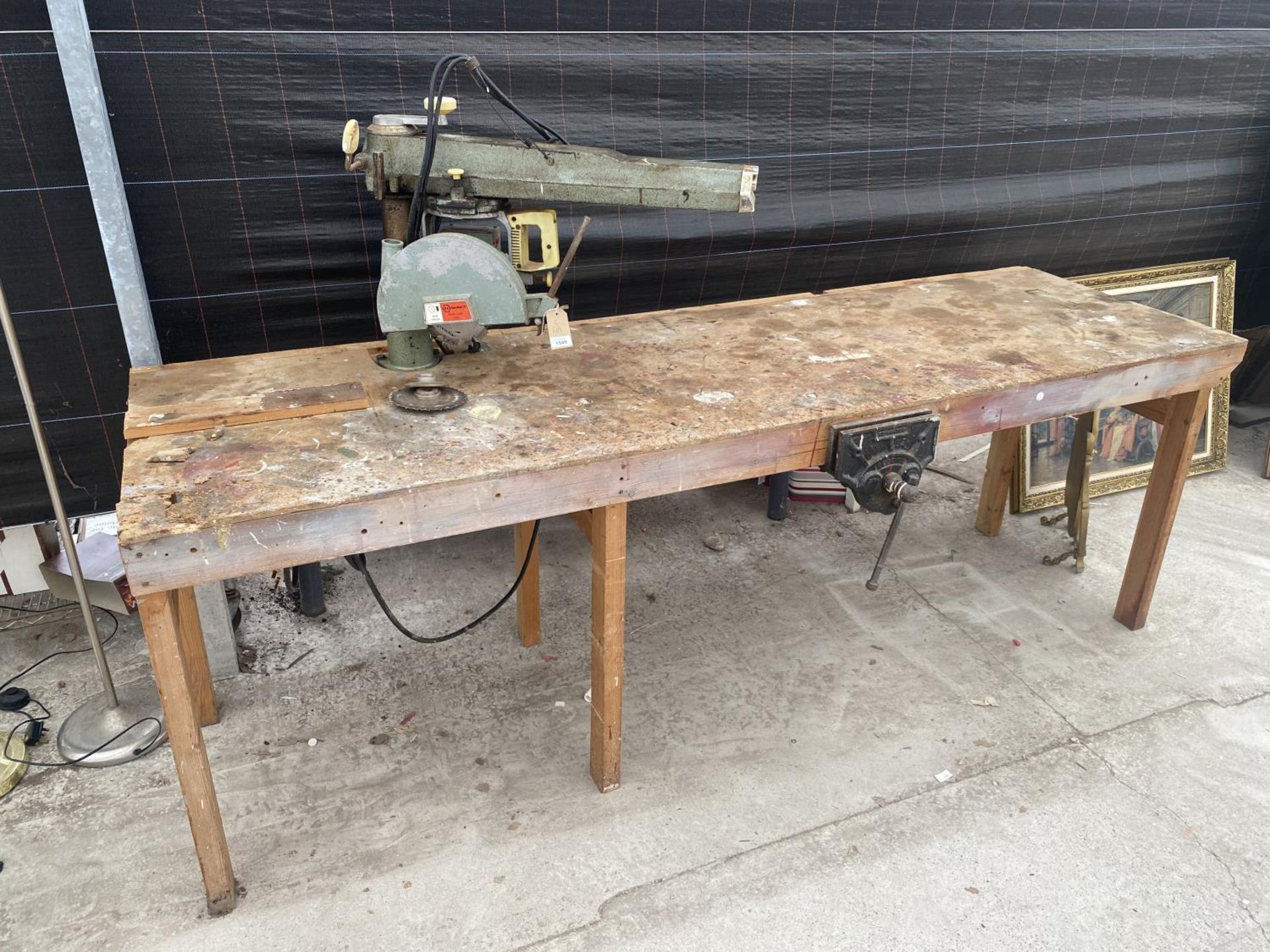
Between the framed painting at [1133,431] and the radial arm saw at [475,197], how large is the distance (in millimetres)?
1960

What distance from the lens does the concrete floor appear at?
78.4 inches

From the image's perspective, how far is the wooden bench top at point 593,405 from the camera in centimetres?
172

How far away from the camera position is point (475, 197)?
6.64ft

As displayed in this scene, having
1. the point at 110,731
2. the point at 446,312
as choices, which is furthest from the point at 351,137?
the point at 110,731

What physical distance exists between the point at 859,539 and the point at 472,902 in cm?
199

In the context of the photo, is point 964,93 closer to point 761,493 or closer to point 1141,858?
point 761,493

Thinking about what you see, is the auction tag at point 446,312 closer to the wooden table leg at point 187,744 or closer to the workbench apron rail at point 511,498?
the workbench apron rail at point 511,498

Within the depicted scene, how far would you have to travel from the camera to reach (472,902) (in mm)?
2010

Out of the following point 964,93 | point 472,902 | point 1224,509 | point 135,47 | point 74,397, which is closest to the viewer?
point 472,902

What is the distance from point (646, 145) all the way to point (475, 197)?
1112mm

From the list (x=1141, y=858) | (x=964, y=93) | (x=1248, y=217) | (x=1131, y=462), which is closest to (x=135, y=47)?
(x=964, y=93)

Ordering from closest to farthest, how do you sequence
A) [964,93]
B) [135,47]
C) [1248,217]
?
[135,47], [964,93], [1248,217]

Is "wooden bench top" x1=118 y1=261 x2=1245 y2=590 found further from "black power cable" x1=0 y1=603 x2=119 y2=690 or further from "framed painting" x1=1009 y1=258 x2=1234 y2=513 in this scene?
"black power cable" x1=0 y1=603 x2=119 y2=690

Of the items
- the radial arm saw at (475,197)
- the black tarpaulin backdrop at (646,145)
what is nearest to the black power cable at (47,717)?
the black tarpaulin backdrop at (646,145)
